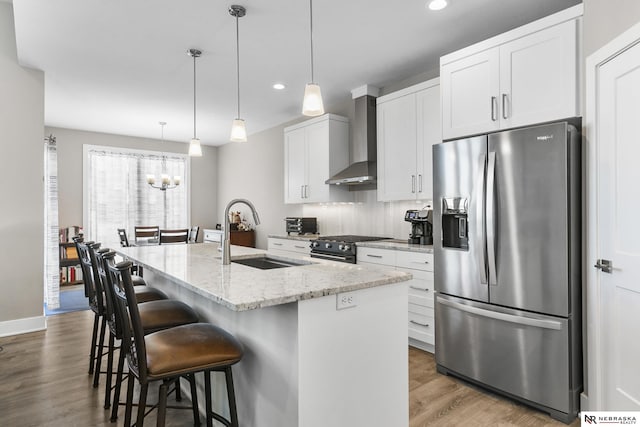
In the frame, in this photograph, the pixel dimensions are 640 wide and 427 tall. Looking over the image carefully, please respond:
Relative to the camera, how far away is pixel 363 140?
4.24 meters

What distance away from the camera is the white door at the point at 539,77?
2.28m

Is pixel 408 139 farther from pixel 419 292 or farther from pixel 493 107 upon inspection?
pixel 419 292

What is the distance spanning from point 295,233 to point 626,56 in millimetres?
4044

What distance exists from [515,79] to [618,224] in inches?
44.9

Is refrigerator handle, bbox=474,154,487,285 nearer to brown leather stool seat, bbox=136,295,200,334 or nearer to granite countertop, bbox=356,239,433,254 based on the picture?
granite countertop, bbox=356,239,433,254

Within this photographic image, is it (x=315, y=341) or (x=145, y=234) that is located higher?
(x=145, y=234)

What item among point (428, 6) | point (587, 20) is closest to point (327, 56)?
point (428, 6)

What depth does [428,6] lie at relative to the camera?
2682 mm

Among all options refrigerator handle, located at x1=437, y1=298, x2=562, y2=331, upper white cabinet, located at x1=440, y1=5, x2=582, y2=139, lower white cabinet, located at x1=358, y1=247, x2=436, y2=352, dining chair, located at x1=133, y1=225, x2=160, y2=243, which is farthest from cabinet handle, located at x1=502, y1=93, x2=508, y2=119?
dining chair, located at x1=133, y1=225, x2=160, y2=243

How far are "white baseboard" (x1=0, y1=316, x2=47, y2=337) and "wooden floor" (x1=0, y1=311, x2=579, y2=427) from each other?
0.50 m

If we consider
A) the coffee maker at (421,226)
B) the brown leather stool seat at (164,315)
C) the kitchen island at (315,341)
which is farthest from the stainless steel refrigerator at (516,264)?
the brown leather stool seat at (164,315)

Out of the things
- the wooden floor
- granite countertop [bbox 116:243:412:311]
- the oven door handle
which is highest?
granite countertop [bbox 116:243:412:311]

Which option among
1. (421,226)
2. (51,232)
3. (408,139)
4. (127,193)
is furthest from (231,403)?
(127,193)
